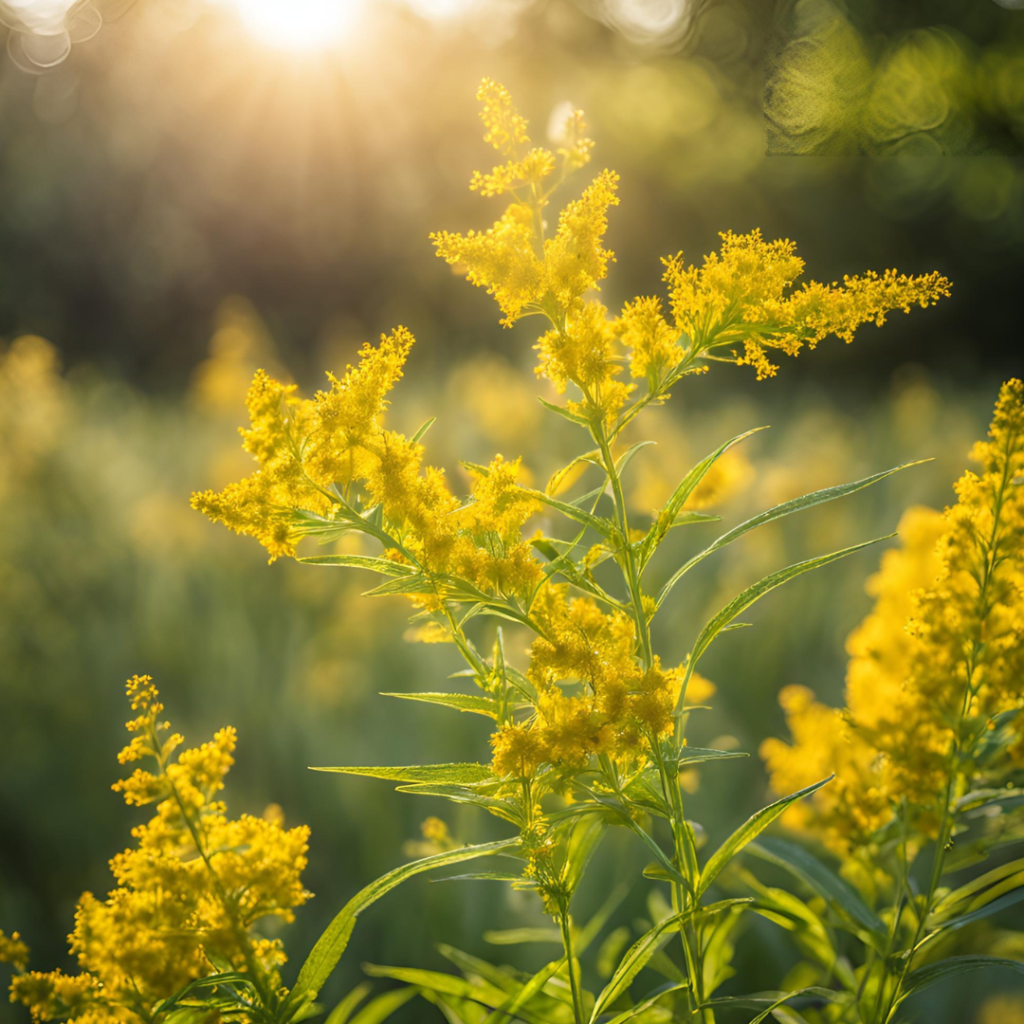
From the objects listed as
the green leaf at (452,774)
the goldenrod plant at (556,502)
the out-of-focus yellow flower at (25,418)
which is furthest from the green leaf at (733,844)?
the out-of-focus yellow flower at (25,418)

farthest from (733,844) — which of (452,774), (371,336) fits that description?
(371,336)

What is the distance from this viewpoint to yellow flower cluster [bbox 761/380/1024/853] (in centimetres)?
44

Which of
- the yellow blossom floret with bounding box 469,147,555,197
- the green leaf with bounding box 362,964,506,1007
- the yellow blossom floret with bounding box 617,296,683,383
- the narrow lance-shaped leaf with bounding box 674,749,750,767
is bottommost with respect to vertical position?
the green leaf with bounding box 362,964,506,1007

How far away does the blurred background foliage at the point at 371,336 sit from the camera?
1.11 m

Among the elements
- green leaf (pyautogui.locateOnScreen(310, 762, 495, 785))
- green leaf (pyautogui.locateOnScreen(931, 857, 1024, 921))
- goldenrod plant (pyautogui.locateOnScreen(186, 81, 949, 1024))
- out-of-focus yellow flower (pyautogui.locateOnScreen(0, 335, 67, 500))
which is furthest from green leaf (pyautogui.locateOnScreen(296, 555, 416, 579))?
out-of-focus yellow flower (pyautogui.locateOnScreen(0, 335, 67, 500))

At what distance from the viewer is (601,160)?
427 cm

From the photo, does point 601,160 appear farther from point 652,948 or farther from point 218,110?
point 652,948

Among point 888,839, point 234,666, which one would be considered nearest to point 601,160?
point 234,666

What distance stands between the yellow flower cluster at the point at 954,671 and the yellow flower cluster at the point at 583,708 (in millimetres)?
182

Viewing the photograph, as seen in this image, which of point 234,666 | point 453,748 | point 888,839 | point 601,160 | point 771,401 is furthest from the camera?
point 601,160

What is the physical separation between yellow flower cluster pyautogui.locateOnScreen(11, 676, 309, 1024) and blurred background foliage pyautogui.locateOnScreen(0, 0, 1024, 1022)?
54 cm

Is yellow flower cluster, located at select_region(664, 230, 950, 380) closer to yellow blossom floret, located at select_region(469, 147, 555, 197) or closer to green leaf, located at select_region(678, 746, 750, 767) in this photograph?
yellow blossom floret, located at select_region(469, 147, 555, 197)

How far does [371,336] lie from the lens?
5.43 m

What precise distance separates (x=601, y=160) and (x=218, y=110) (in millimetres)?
2478
